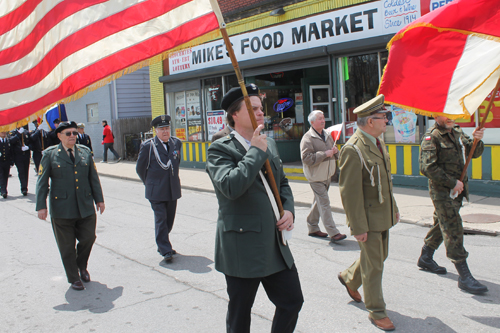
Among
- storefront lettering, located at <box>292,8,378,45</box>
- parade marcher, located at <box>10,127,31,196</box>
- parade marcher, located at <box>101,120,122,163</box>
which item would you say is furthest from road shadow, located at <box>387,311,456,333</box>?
parade marcher, located at <box>101,120,122,163</box>

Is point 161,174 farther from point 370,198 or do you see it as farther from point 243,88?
point 243,88

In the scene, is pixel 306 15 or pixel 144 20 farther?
pixel 306 15

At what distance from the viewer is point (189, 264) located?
5.93m

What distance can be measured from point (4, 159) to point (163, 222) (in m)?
8.22

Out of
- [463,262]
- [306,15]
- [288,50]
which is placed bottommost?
[463,262]

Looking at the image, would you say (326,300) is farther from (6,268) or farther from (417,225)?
(6,268)

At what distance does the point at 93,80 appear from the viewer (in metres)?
3.10

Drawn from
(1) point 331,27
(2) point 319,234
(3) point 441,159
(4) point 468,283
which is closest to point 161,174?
(2) point 319,234

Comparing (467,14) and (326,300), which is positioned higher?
(467,14)

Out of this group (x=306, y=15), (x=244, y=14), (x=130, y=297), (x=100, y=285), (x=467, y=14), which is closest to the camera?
(x=467, y=14)

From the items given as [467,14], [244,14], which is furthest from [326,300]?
[244,14]

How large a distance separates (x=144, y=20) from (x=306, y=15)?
33.2 feet

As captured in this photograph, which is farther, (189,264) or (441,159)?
(189,264)

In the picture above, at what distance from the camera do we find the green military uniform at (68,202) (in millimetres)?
5254
